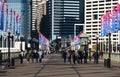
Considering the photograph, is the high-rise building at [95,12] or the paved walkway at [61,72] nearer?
the paved walkway at [61,72]

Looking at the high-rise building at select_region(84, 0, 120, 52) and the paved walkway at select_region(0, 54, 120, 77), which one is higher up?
the high-rise building at select_region(84, 0, 120, 52)

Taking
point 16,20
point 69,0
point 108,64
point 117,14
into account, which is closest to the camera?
point 108,64

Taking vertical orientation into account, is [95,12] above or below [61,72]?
above

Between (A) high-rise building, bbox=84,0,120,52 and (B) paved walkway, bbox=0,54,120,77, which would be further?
(A) high-rise building, bbox=84,0,120,52

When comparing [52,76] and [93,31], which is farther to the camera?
[93,31]

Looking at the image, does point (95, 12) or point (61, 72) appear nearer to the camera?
point (61, 72)

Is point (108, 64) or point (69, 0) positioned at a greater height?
point (69, 0)

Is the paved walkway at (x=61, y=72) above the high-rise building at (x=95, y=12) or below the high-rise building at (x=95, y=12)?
below

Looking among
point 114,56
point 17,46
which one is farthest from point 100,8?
point 114,56

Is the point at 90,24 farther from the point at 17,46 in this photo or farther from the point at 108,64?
the point at 108,64

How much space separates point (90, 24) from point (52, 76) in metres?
136

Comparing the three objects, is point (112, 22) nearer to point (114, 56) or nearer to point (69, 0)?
point (114, 56)

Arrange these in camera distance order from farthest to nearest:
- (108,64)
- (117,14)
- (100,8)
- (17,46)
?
(100,8)
(17,46)
(117,14)
(108,64)

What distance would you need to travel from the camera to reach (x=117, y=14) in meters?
58.6
